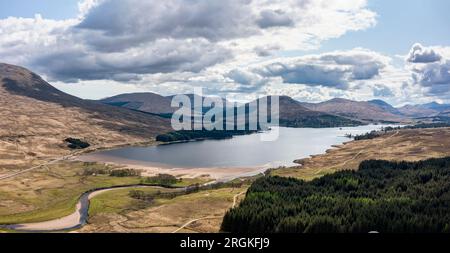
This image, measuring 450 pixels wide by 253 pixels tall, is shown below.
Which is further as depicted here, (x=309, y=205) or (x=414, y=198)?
(x=414, y=198)

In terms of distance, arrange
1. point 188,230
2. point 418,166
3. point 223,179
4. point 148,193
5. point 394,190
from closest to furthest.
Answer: point 188,230, point 394,190, point 148,193, point 418,166, point 223,179

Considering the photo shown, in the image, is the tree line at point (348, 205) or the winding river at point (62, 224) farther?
the winding river at point (62, 224)

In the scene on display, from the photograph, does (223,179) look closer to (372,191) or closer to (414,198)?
(372,191)

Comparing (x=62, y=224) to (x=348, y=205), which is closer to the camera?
(x=348, y=205)

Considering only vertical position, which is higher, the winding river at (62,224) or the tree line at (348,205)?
the tree line at (348,205)

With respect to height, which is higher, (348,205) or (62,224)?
(348,205)

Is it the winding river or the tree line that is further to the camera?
the winding river

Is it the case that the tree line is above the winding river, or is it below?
above
